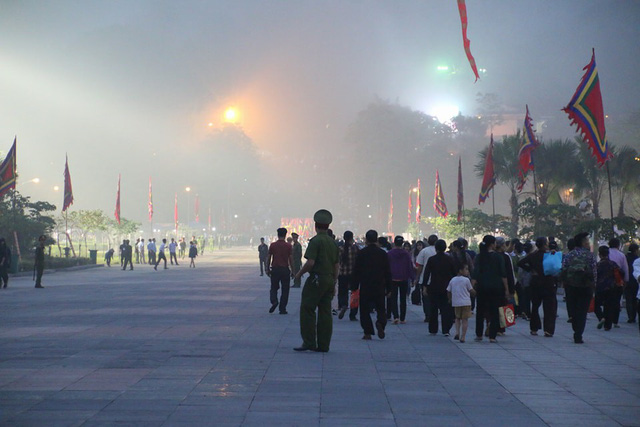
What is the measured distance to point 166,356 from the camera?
403 inches

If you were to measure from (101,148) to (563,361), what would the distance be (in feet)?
413

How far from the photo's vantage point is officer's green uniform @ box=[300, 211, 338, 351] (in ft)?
35.8

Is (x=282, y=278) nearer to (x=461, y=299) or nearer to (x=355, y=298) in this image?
(x=355, y=298)

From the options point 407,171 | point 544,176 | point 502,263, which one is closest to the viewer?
point 502,263

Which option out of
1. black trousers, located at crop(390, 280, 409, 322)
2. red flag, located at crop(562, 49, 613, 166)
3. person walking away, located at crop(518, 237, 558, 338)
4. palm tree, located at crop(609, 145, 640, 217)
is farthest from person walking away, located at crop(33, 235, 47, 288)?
palm tree, located at crop(609, 145, 640, 217)

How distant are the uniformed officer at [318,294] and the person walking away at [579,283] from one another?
3942mm

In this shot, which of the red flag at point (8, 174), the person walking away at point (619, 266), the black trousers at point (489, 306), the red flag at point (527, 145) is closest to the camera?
the black trousers at point (489, 306)

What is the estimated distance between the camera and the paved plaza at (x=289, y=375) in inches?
268

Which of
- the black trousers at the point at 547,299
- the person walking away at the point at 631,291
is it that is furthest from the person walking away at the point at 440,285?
the person walking away at the point at 631,291

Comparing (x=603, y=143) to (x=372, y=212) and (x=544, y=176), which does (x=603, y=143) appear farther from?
(x=372, y=212)

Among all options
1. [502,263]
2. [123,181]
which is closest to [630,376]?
[502,263]

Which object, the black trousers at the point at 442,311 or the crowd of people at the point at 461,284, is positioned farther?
the black trousers at the point at 442,311

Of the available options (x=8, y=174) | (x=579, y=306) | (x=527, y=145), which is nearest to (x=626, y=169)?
(x=527, y=145)

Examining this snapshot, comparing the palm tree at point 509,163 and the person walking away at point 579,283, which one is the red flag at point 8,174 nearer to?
the palm tree at point 509,163
